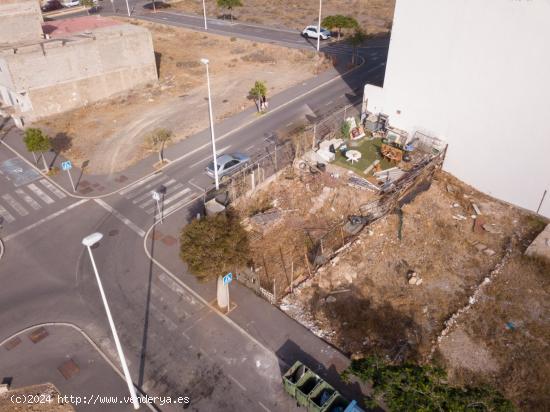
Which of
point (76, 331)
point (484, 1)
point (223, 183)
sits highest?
point (484, 1)

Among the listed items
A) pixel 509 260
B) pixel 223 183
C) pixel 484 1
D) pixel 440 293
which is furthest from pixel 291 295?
pixel 484 1

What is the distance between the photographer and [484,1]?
27719mm

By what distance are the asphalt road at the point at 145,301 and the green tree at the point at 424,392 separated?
6.31 metres

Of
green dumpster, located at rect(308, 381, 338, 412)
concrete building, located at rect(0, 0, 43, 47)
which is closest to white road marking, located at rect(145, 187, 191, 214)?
green dumpster, located at rect(308, 381, 338, 412)

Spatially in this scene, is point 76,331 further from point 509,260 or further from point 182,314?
point 509,260

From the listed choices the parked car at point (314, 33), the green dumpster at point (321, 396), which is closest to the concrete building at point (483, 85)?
the green dumpster at point (321, 396)

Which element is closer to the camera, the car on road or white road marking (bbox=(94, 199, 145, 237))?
white road marking (bbox=(94, 199, 145, 237))

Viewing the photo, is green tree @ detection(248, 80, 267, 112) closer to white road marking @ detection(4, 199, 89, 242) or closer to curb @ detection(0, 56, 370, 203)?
curb @ detection(0, 56, 370, 203)

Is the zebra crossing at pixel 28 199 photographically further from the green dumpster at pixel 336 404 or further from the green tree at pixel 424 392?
the green tree at pixel 424 392

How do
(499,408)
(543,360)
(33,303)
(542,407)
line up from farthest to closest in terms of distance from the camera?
(33,303) → (543,360) → (542,407) → (499,408)

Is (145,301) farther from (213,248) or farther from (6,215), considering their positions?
(6,215)

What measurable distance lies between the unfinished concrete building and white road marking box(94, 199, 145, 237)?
18041mm

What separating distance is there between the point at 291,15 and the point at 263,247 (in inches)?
2655

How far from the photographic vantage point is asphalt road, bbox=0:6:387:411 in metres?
20.7
